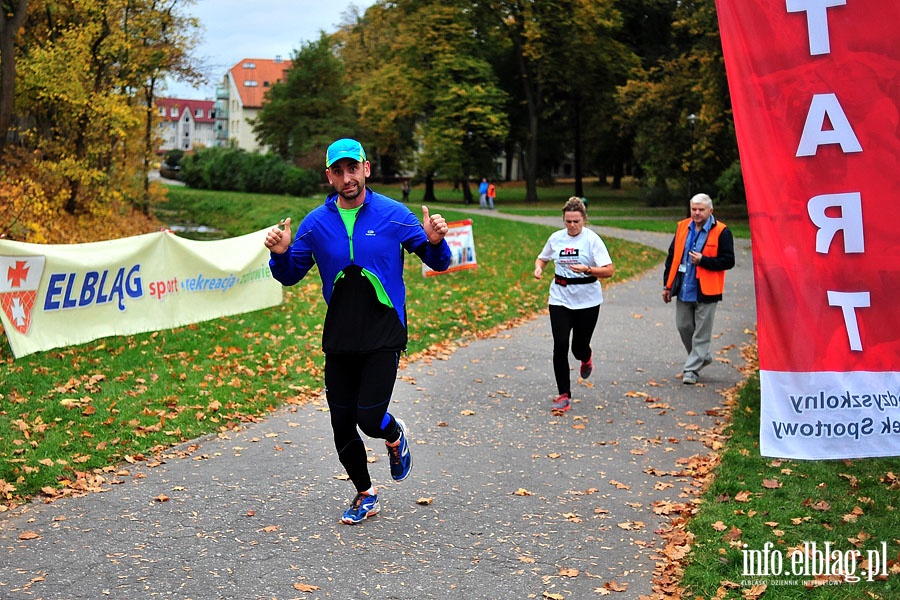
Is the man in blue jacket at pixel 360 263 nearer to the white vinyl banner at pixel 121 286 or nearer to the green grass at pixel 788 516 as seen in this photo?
the green grass at pixel 788 516

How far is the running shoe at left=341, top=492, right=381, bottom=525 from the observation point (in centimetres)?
621

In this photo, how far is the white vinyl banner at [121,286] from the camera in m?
11.4

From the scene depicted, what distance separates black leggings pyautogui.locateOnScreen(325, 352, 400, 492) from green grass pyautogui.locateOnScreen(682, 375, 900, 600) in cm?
198

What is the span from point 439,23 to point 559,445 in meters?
49.1

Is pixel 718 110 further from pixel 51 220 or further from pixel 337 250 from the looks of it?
pixel 337 250

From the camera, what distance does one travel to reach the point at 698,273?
10.8 m

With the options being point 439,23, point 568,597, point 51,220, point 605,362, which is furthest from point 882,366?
point 439,23

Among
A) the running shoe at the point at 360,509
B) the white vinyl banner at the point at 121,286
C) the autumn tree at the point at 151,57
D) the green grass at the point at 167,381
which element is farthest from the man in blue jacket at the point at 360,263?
the autumn tree at the point at 151,57

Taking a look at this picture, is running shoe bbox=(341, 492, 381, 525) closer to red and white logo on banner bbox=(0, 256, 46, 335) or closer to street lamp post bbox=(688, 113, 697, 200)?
red and white logo on banner bbox=(0, 256, 46, 335)

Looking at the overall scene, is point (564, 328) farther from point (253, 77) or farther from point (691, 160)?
point (253, 77)

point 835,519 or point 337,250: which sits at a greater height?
point 337,250

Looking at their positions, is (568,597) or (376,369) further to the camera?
(376,369)

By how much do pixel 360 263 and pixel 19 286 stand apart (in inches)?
278

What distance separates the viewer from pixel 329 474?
7363 mm
